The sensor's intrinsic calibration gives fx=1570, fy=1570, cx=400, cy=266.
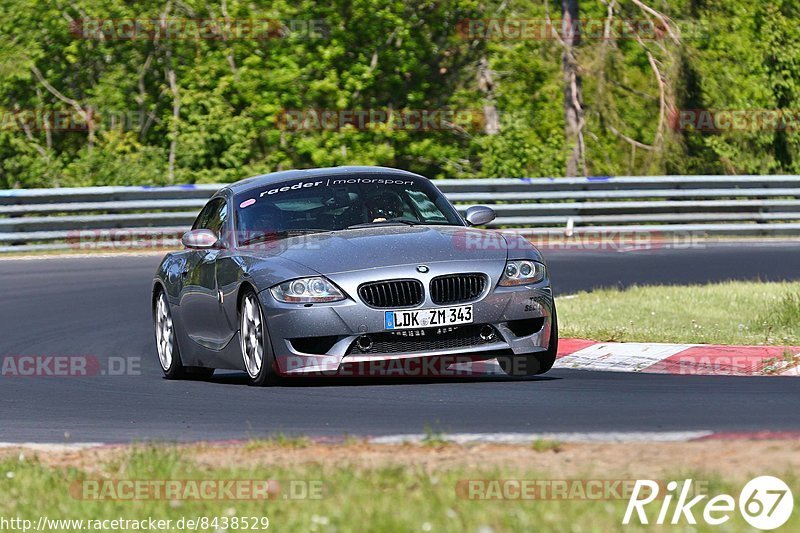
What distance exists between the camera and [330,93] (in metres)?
30.8

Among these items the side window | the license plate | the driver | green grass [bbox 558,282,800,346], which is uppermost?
the driver

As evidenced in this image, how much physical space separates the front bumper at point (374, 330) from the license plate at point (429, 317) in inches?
1.5

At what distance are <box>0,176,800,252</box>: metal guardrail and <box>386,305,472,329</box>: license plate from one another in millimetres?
14468

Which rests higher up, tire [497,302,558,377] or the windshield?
the windshield

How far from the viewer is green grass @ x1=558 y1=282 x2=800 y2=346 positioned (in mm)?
12391

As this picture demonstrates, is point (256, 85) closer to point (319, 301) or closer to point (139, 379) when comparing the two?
point (139, 379)

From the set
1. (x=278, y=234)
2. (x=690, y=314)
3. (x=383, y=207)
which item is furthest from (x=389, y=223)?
(x=690, y=314)

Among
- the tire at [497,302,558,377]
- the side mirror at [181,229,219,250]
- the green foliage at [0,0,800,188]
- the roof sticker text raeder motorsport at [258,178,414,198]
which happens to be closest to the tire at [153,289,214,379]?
the side mirror at [181,229,219,250]

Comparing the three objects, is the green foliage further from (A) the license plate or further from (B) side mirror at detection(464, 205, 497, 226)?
(A) the license plate

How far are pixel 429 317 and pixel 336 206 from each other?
1723 millimetres

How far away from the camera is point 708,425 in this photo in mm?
7730

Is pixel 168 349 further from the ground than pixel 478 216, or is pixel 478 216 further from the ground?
pixel 478 216

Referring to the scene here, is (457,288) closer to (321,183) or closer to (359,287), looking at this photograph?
(359,287)

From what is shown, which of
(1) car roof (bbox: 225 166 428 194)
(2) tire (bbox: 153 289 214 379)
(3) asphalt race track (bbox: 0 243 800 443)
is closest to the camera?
(3) asphalt race track (bbox: 0 243 800 443)
